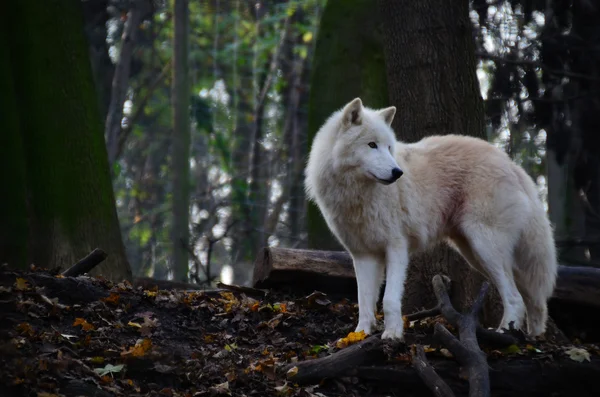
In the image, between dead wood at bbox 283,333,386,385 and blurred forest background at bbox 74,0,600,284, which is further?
blurred forest background at bbox 74,0,600,284

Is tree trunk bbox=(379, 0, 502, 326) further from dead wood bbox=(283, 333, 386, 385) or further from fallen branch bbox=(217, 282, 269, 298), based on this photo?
dead wood bbox=(283, 333, 386, 385)

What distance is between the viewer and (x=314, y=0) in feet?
70.7

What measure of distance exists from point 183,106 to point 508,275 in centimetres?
893

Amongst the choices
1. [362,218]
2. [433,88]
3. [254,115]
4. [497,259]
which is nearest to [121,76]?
[254,115]

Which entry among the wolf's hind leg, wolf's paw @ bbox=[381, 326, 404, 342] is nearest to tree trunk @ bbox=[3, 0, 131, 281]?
wolf's paw @ bbox=[381, 326, 404, 342]

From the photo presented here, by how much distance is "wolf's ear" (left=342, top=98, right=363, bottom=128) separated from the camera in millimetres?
6199

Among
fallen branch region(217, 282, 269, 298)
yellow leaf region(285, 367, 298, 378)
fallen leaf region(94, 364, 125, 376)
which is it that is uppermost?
fallen branch region(217, 282, 269, 298)

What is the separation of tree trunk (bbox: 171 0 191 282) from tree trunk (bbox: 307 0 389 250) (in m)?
3.60

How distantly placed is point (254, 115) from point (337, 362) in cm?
1580

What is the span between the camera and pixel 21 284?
573 cm

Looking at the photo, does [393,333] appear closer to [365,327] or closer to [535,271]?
[365,327]

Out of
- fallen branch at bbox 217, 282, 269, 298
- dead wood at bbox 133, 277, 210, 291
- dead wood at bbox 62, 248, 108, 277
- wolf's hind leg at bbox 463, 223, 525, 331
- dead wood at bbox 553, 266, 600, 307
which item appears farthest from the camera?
dead wood at bbox 133, 277, 210, 291

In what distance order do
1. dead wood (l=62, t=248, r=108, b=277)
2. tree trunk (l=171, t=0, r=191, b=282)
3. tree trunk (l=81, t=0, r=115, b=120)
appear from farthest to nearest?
tree trunk (l=81, t=0, r=115, b=120) < tree trunk (l=171, t=0, r=191, b=282) < dead wood (l=62, t=248, r=108, b=277)

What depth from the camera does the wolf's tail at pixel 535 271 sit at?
262 inches
